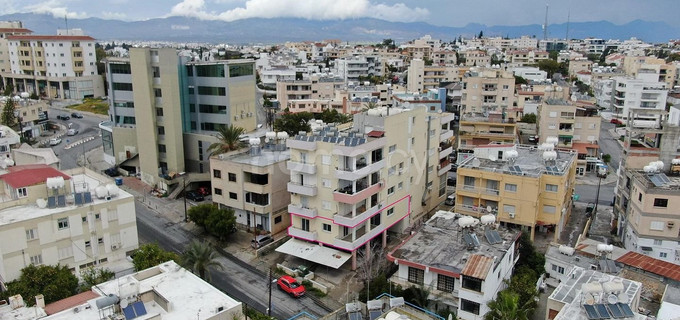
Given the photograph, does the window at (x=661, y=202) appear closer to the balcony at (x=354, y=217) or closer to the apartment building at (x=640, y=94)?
the balcony at (x=354, y=217)

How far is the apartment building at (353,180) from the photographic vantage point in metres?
37.1

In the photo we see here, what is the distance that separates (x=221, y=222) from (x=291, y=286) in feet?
33.2

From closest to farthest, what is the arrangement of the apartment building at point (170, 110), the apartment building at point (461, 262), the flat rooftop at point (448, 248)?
the apartment building at point (461, 262) < the flat rooftop at point (448, 248) < the apartment building at point (170, 110)

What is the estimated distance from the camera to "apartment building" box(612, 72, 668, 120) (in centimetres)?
9275

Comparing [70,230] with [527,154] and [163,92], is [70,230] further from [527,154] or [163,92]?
[527,154]

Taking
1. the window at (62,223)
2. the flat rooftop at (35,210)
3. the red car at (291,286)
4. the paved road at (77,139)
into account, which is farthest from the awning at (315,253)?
the paved road at (77,139)

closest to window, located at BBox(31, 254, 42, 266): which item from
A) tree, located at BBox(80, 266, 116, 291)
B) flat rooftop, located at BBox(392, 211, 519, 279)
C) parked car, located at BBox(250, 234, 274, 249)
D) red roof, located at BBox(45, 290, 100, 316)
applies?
tree, located at BBox(80, 266, 116, 291)

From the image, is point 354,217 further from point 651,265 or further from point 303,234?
point 651,265

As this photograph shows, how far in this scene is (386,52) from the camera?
173 metres

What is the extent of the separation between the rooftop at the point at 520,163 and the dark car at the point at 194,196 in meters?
27.1

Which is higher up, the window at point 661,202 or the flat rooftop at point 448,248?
the window at point 661,202

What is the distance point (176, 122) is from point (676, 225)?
48358 millimetres

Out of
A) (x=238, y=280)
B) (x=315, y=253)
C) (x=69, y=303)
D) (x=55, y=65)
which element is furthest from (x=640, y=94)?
(x=55, y=65)

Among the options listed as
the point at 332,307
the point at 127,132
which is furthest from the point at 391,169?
the point at 127,132
